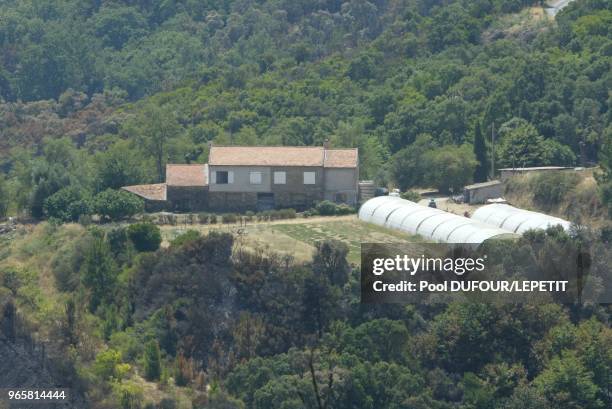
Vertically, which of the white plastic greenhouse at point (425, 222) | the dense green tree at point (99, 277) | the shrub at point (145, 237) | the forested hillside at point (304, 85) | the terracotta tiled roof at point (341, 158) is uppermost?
the forested hillside at point (304, 85)

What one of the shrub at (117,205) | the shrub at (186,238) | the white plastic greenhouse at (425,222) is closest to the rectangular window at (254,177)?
the shrub at (117,205)

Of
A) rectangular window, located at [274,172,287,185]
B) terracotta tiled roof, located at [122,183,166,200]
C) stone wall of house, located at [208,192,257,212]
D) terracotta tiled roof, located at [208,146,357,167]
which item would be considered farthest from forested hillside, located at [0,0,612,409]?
rectangular window, located at [274,172,287,185]

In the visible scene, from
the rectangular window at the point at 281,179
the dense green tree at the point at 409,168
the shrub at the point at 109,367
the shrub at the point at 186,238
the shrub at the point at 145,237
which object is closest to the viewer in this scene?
the shrub at the point at 109,367

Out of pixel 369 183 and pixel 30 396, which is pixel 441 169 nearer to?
pixel 369 183

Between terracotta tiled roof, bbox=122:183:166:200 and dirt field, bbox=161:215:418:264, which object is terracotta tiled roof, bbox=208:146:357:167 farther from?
dirt field, bbox=161:215:418:264

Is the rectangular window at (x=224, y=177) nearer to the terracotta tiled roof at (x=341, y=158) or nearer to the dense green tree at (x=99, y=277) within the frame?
the terracotta tiled roof at (x=341, y=158)

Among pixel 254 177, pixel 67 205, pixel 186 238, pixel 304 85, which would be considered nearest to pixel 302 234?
pixel 186 238
